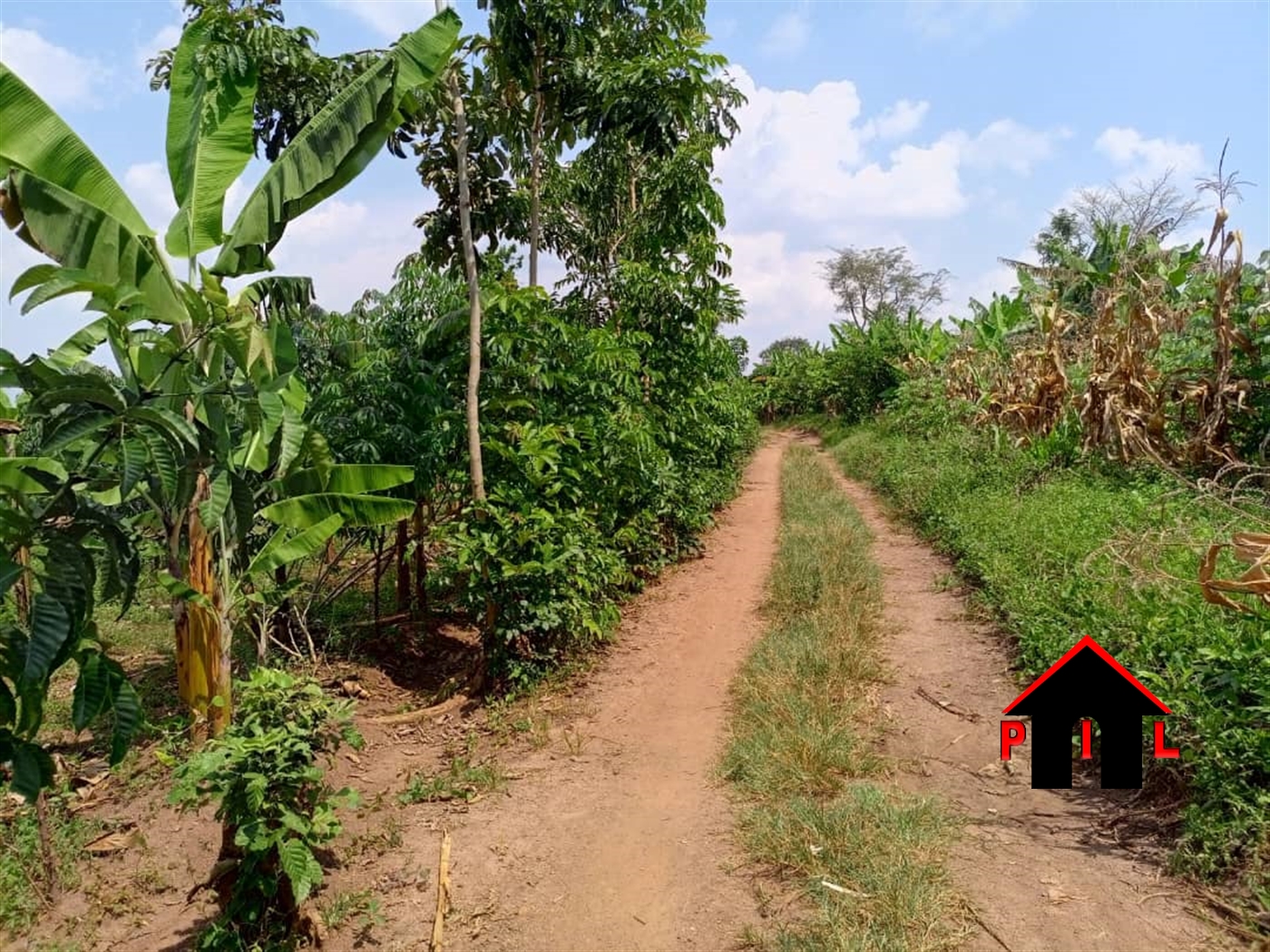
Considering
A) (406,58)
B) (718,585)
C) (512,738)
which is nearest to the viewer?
(406,58)

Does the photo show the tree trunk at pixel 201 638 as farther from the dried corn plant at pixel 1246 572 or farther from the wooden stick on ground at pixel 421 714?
the dried corn plant at pixel 1246 572

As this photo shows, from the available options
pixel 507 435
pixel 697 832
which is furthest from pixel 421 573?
pixel 697 832

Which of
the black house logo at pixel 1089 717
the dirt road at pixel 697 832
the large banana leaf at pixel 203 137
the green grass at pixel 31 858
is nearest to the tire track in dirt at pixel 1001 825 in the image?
the dirt road at pixel 697 832

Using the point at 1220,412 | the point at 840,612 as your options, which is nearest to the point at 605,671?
the point at 840,612

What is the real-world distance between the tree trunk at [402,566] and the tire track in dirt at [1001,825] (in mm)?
3977

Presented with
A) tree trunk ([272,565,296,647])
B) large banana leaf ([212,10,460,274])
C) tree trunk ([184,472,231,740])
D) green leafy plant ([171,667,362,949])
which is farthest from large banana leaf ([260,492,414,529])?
tree trunk ([272,565,296,647])

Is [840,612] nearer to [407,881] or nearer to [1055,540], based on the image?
[1055,540]

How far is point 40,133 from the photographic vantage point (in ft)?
10.7

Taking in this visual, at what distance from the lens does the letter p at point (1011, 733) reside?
4.44 meters

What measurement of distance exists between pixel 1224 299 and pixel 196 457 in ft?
28.3

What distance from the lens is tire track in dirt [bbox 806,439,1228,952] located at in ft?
9.46

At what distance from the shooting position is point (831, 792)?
3.88m

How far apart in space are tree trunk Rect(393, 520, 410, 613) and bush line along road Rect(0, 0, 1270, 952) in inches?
2.4

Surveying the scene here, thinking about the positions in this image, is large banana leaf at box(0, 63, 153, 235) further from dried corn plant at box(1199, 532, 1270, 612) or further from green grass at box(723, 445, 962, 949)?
dried corn plant at box(1199, 532, 1270, 612)
